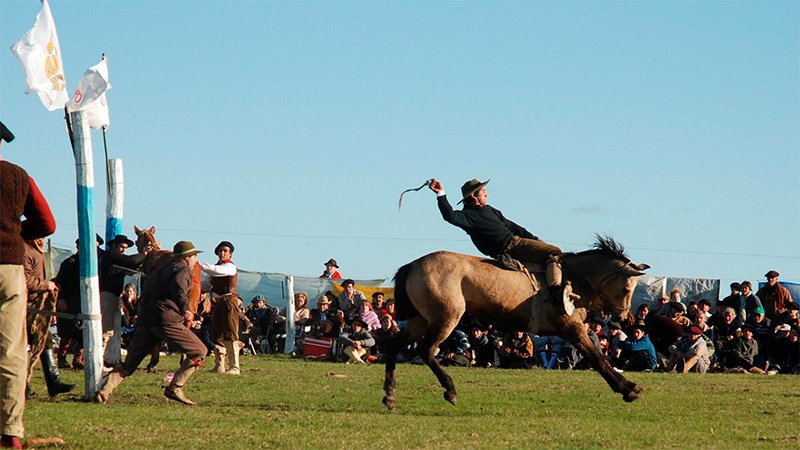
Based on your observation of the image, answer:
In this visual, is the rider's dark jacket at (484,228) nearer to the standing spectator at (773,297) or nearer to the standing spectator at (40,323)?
the standing spectator at (40,323)

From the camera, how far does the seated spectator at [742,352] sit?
2222 cm

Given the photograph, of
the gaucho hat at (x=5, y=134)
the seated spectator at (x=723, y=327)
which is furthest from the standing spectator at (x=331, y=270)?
the gaucho hat at (x=5, y=134)

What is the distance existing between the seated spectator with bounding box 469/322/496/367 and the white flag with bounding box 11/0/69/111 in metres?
11.6

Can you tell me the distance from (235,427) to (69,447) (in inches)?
74.0

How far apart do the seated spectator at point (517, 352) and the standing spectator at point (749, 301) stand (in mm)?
4324

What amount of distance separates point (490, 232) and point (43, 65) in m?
5.20

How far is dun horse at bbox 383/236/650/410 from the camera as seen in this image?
13484 millimetres

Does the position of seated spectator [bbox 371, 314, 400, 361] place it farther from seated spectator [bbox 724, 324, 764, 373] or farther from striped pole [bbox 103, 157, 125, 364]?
striped pole [bbox 103, 157, 125, 364]

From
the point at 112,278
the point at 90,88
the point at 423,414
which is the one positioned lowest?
the point at 423,414

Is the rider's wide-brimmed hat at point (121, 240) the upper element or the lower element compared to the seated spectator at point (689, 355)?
upper

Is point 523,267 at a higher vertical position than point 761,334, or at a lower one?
higher

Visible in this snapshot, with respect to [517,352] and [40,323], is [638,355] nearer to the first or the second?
[517,352]

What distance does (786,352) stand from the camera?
22250 mm

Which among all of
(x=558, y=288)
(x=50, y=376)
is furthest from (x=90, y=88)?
(x=558, y=288)
